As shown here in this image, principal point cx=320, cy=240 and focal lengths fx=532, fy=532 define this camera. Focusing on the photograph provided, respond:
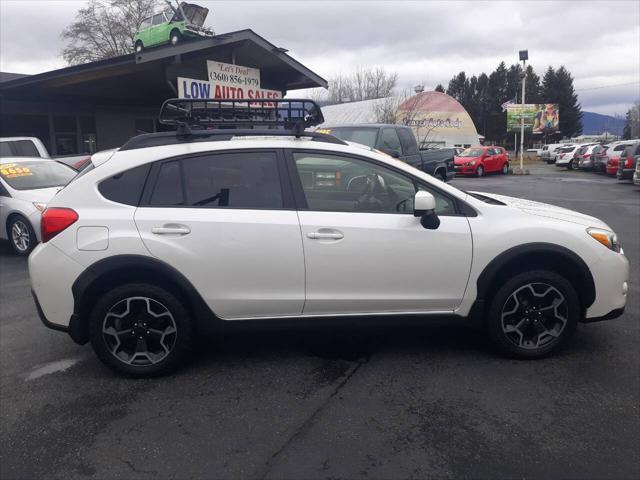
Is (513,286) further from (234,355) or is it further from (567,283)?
(234,355)

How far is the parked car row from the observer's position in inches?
795

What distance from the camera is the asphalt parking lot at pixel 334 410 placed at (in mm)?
2836

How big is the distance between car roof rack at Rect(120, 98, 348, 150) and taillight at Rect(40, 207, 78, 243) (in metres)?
0.64

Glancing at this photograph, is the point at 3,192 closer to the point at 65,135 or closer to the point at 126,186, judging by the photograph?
the point at 126,186

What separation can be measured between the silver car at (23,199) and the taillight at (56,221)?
15.6 feet

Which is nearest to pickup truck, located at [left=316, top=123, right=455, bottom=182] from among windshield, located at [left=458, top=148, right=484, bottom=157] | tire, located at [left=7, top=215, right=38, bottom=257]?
tire, located at [left=7, top=215, right=38, bottom=257]

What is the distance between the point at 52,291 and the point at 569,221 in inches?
150

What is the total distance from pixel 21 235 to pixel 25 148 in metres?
5.18

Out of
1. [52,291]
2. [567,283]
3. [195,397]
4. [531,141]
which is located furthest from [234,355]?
[531,141]

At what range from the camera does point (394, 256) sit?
377 cm

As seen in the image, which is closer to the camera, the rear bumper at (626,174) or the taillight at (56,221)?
the taillight at (56,221)

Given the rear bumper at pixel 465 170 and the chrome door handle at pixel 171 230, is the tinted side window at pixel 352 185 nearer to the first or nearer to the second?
the chrome door handle at pixel 171 230

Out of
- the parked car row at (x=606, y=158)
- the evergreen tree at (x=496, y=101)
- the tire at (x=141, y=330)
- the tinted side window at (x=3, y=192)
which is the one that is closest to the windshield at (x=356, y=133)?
the tinted side window at (x=3, y=192)

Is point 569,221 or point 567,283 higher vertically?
point 569,221
